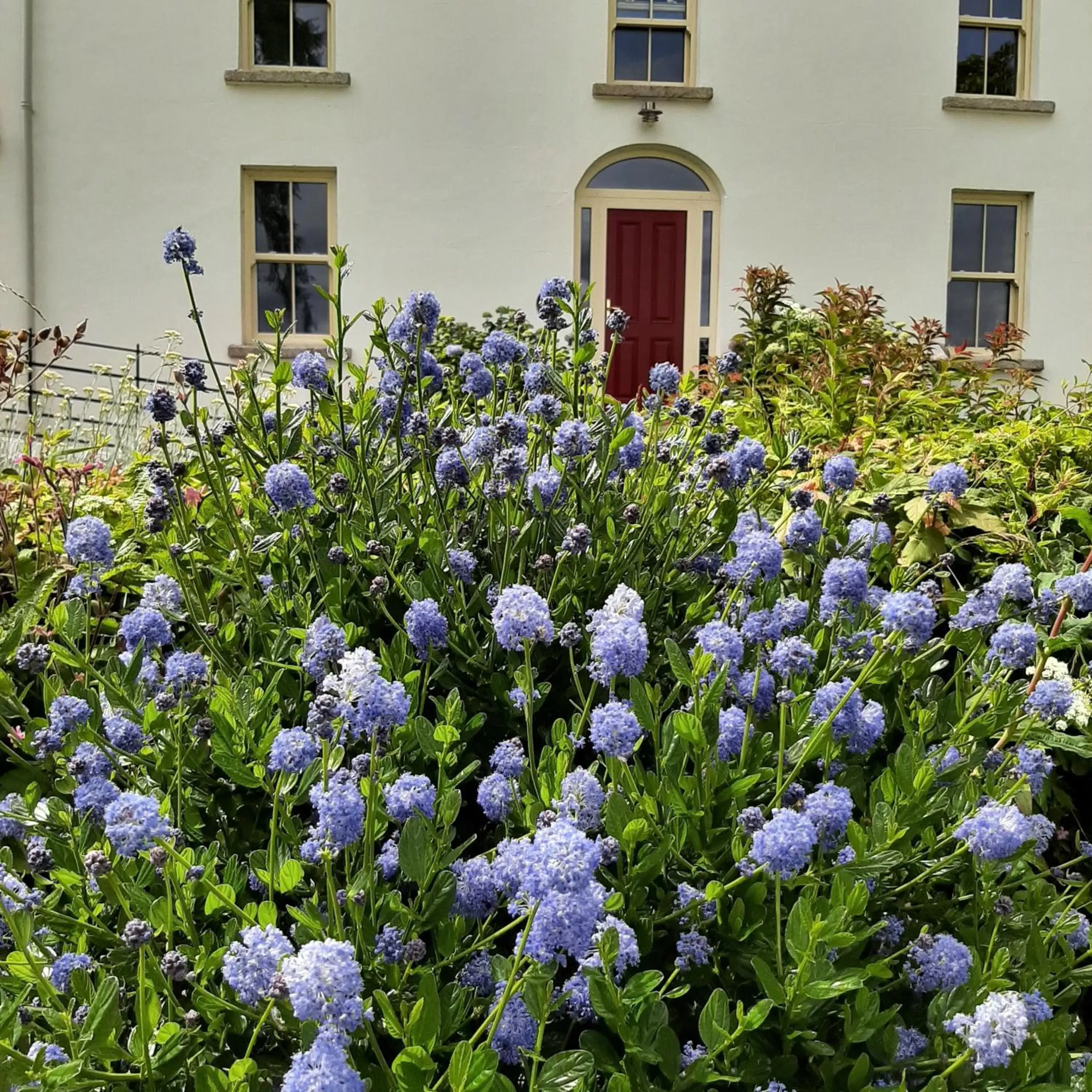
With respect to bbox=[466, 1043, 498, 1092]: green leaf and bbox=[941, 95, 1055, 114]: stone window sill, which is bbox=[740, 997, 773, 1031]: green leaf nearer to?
bbox=[466, 1043, 498, 1092]: green leaf

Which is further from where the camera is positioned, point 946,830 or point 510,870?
point 946,830

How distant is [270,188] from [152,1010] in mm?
8964

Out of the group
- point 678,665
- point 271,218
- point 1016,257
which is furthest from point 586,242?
point 678,665

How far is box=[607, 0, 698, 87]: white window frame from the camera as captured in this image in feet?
28.3

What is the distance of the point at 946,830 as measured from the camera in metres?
1.23

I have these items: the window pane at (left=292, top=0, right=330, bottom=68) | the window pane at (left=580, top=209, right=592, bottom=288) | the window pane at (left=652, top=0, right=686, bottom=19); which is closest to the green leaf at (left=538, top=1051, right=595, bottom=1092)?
the window pane at (left=580, top=209, right=592, bottom=288)

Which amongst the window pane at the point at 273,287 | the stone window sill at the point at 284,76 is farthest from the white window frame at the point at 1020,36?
the window pane at the point at 273,287

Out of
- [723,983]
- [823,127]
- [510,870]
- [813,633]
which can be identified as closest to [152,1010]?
[510,870]

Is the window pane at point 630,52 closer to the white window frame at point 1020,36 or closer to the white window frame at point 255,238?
the white window frame at point 255,238

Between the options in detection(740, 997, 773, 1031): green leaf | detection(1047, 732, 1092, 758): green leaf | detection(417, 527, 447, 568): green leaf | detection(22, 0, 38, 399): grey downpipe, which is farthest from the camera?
detection(22, 0, 38, 399): grey downpipe

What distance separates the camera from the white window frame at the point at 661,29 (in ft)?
28.3

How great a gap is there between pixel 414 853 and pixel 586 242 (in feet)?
28.4

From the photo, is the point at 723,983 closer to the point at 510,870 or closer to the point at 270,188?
the point at 510,870

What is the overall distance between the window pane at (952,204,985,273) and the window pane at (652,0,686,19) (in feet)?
10.5
